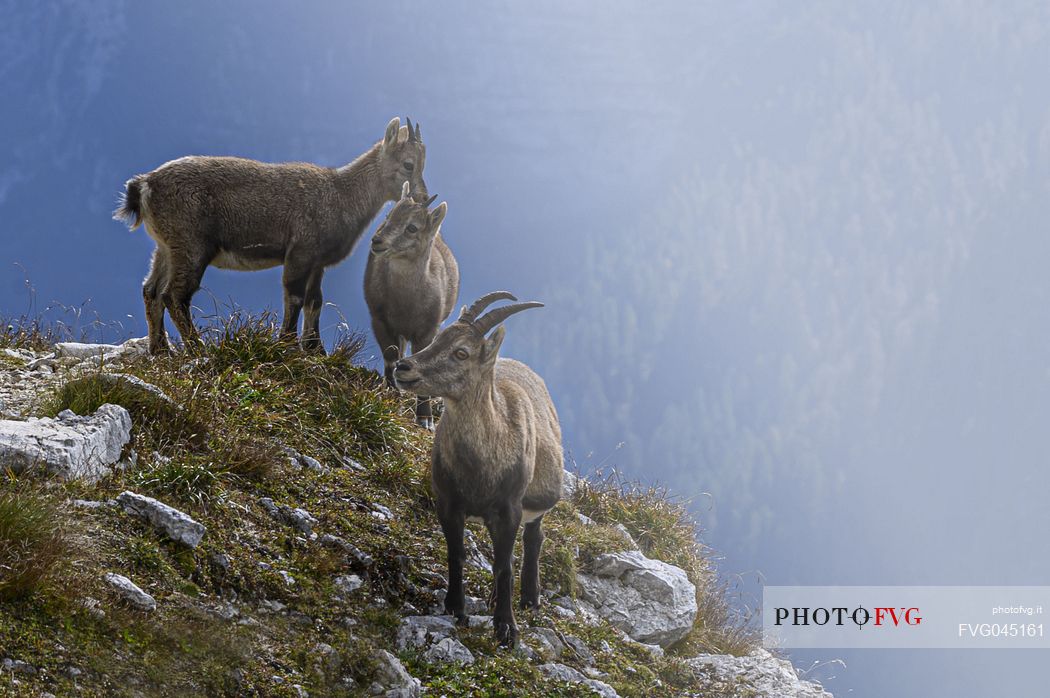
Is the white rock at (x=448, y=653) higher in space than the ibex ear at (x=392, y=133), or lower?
lower

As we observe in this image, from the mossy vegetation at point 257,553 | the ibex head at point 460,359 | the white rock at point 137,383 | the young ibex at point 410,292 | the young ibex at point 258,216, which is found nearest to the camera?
the mossy vegetation at point 257,553

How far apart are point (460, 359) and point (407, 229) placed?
14.3ft

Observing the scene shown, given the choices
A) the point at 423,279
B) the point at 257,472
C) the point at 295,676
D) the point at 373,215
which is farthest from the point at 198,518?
the point at 373,215

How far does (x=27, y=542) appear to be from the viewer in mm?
6375

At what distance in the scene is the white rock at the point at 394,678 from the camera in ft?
22.5

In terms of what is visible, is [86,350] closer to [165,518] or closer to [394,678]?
[165,518]

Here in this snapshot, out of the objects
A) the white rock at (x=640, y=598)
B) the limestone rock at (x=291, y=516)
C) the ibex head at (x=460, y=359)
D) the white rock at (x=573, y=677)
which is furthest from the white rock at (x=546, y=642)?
the ibex head at (x=460, y=359)

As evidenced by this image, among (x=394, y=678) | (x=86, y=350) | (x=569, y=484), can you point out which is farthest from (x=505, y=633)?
(x=86, y=350)

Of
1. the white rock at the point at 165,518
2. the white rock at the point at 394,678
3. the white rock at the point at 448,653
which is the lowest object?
A: the white rock at the point at 394,678

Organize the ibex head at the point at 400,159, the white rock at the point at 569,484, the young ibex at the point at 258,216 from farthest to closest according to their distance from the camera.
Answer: the ibex head at the point at 400,159 < the white rock at the point at 569,484 < the young ibex at the point at 258,216

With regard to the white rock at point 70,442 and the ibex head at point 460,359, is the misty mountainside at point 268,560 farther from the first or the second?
the ibex head at point 460,359

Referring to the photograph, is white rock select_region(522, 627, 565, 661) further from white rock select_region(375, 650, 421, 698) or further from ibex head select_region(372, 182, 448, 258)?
ibex head select_region(372, 182, 448, 258)

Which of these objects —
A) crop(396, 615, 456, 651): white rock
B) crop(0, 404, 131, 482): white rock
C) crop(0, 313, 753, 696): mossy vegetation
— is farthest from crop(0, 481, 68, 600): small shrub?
crop(396, 615, 456, 651): white rock

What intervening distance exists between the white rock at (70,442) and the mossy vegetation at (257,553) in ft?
0.52
